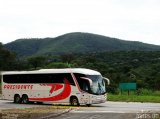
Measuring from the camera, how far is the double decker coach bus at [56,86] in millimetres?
38000

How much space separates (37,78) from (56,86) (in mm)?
2483

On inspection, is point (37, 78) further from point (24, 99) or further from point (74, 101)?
point (74, 101)

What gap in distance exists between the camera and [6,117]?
90.0ft

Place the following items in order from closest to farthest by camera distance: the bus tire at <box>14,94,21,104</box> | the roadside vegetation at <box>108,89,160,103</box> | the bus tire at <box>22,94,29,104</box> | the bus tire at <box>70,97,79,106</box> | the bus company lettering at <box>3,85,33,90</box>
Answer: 1. the bus tire at <box>70,97,79,106</box>
2. the bus company lettering at <box>3,85,33,90</box>
3. the bus tire at <box>22,94,29,104</box>
4. the bus tire at <box>14,94,21,104</box>
5. the roadside vegetation at <box>108,89,160,103</box>

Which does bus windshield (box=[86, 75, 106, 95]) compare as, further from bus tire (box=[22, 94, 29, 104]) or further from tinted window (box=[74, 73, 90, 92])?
bus tire (box=[22, 94, 29, 104])

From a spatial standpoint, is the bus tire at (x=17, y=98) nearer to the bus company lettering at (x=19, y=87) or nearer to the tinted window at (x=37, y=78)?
the bus company lettering at (x=19, y=87)

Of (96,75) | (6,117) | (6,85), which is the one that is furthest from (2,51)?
(6,117)

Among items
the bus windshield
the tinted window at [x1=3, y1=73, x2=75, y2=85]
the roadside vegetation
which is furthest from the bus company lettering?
the roadside vegetation

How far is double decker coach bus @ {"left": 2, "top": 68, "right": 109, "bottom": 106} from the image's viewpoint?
38.0 metres

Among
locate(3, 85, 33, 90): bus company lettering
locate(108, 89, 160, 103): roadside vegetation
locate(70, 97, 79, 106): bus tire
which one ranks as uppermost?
locate(3, 85, 33, 90): bus company lettering

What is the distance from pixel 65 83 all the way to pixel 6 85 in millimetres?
7682

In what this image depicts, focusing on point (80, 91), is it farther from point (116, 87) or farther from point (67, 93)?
point (116, 87)

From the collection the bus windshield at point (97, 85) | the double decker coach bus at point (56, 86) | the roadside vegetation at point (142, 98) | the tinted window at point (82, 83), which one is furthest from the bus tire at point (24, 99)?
the roadside vegetation at point (142, 98)

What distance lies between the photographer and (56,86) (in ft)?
132
